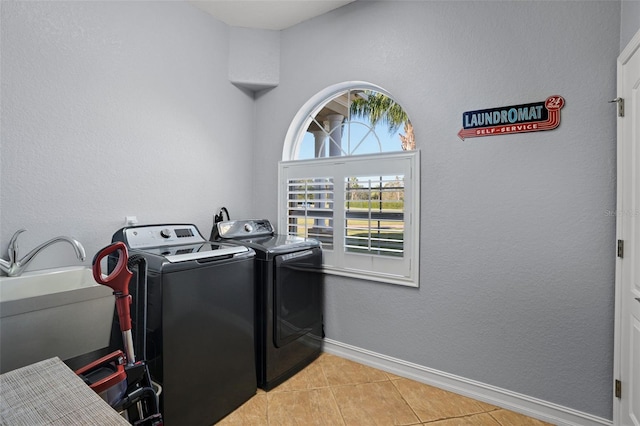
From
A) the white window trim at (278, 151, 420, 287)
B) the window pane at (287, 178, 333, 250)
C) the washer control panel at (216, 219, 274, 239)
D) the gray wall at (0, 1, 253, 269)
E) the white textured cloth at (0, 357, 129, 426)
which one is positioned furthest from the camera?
the window pane at (287, 178, 333, 250)

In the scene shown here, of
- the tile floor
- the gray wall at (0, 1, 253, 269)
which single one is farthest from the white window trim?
the tile floor

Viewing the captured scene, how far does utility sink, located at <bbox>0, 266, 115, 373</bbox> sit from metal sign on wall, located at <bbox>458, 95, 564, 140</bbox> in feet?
8.02

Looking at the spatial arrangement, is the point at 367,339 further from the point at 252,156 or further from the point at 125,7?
the point at 125,7

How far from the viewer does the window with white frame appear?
237 centimetres

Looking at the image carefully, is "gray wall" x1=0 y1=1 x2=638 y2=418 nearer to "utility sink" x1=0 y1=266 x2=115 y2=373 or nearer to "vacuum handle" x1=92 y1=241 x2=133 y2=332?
"utility sink" x1=0 y1=266 x2=115 y2=373

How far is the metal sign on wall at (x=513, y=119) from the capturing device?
1.85 metres

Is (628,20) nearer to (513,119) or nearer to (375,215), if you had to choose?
(513,119)

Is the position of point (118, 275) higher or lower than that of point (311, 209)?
lower

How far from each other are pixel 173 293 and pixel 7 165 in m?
1.14

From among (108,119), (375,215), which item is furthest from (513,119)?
(108,119)

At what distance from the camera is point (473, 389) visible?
2104 millimetres

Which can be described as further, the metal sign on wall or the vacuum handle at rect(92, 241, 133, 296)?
the metal sign on wall

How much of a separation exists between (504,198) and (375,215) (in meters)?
0.88

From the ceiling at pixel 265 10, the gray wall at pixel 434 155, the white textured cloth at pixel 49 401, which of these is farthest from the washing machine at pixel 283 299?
the ceiling at pixel 265 10
